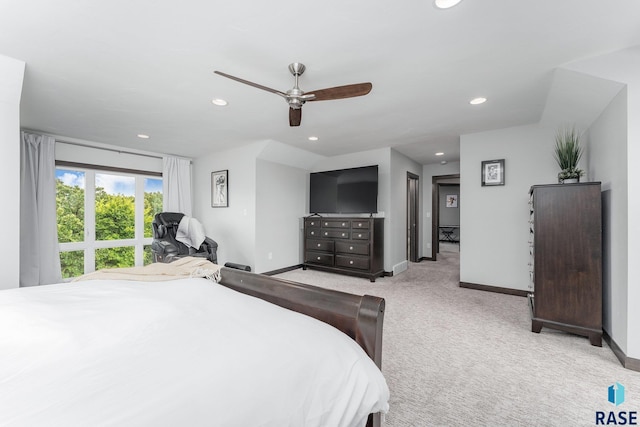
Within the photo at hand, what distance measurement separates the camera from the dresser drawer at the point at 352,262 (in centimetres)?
470

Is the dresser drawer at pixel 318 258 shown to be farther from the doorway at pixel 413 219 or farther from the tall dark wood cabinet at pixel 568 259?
the tall dark wood cabinet at pixel 568 259

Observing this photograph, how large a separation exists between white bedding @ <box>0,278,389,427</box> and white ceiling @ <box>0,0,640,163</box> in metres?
1.72

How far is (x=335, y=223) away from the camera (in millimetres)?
5082

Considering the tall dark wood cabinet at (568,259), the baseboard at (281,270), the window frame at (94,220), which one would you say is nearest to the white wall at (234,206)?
the baseboard at (281,270)

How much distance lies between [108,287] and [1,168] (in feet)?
5.45

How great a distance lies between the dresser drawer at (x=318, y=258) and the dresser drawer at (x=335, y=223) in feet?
1.80

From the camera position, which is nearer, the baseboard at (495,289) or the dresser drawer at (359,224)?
the baseboard at (495,289)

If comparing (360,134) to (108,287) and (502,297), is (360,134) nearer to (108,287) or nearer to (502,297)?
(502,297)

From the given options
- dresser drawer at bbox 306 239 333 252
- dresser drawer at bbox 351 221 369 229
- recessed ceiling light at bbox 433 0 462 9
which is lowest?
dresser drawer at bbox 306 239 333 252

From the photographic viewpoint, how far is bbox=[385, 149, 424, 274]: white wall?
16.5 ft

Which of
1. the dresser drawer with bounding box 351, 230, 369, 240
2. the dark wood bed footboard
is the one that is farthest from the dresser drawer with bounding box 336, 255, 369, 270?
the dark wood bed footboard

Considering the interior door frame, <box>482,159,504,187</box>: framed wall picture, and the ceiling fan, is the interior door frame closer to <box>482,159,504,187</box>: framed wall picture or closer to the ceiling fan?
<box>482,159,504,187</box>: framed wall picture

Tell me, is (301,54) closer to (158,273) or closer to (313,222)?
(158,273)

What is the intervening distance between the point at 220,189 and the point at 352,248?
9.07 ft
